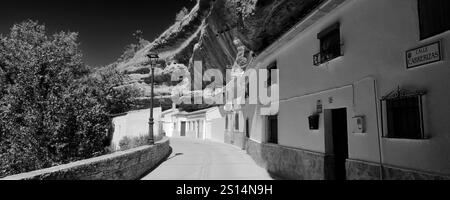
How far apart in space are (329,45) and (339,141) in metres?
2.33

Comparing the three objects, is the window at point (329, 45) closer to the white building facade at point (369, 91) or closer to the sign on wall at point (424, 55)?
the white building facade at point (369, 91)

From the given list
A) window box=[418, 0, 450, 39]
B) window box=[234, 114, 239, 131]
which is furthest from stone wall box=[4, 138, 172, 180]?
→ window box=[234, 114, 239, 131]

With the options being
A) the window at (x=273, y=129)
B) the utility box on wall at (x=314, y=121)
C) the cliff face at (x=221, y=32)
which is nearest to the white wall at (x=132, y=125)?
the cliff face at (x=221, y=32)

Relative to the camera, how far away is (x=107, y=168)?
734cm

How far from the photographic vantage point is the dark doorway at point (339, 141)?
713 centimetres

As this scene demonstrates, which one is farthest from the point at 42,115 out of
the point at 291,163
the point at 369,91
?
the point at 369,91

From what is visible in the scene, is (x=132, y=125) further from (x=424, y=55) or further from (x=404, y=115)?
(x=424, y=55)

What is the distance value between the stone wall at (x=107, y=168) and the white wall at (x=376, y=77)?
5093 mm

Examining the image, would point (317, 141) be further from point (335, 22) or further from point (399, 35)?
point (399, 35)

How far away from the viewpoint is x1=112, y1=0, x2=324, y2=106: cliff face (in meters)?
9.34

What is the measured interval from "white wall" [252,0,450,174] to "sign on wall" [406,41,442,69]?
3.1 inches

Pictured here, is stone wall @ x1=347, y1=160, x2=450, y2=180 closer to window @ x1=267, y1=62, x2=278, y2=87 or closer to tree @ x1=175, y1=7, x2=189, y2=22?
window @ x1=267, y1=62, x2=278, y2=87
